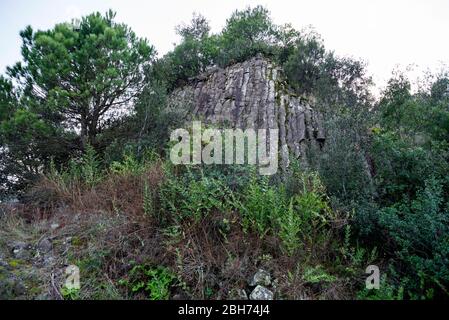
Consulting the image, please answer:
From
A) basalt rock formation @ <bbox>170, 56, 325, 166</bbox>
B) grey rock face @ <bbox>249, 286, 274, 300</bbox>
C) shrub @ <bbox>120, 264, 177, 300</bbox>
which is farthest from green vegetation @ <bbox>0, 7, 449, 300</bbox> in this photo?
basalt rock formation @ <bbox>170, 56, 325, 166</bbox>

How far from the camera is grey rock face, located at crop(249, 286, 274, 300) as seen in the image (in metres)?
2.58

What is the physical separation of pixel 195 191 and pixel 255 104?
17.2 ft

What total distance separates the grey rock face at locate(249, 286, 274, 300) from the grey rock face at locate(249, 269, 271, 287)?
8 centimetres

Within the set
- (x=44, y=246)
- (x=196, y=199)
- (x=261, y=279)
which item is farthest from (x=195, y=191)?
(x=44, y=246)

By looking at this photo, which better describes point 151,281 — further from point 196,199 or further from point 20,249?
point 20,249

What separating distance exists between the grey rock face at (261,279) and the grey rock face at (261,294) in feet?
0.27

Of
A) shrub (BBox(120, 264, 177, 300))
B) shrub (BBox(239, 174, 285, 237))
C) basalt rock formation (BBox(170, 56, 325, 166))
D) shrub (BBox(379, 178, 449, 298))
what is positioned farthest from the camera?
basalt rock formation (BBox(170, 56, 325, 166))

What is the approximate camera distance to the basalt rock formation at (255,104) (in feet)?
23.0

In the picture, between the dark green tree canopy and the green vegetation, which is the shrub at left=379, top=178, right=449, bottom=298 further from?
the dark green tree canopy

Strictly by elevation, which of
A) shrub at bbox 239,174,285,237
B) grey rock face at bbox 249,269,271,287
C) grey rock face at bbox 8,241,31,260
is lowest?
grey rock face at bbox 249,269,271,287

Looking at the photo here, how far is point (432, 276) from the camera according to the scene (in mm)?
2537

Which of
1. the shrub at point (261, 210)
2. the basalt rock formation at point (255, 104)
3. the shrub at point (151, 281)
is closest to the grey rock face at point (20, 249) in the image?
the shrub at point (151, 281)

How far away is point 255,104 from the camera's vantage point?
806 cm

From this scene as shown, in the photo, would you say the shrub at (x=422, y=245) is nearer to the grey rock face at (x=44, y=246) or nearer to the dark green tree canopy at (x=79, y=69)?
the grey rock face at (x=44, y=246)
